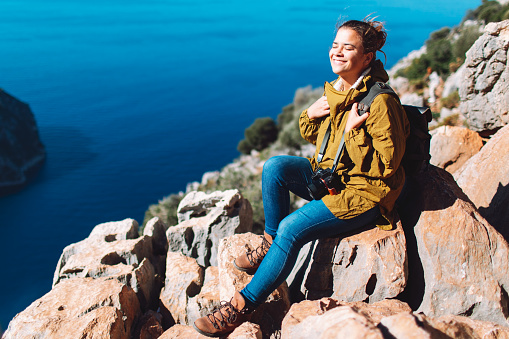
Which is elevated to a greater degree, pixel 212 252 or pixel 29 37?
pixel 29 37

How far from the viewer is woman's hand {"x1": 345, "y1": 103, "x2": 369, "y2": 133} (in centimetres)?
324

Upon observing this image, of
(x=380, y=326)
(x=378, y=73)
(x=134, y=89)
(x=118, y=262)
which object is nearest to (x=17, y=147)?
(x=134, y=89)

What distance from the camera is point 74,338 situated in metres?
3.42

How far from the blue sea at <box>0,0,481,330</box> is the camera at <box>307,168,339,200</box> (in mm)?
1601

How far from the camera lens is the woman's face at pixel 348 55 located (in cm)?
340

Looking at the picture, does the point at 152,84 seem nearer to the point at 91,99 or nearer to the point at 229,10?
the point at 91,99

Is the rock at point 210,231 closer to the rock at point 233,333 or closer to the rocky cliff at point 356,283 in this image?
the rocky cliff at point 356,283

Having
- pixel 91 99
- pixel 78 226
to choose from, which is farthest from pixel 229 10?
pixel 78 226

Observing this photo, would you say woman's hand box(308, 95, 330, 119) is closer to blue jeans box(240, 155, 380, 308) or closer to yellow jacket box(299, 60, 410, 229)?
yellow jacket box(299, 60, 410, 229)

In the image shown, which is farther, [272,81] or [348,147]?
[272,81]

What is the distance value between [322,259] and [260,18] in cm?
12160

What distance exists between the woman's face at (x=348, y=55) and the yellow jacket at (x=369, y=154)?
0.46 ft

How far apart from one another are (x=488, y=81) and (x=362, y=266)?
3.85 m

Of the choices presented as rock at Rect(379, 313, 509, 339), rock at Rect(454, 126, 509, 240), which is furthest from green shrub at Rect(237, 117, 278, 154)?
rock at Rect(379, 313, 509, 339)
